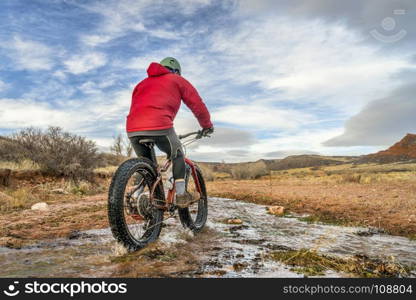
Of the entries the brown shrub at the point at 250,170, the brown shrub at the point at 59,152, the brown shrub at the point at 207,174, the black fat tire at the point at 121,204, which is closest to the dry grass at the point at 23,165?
the brown shrub at the point at 59,152

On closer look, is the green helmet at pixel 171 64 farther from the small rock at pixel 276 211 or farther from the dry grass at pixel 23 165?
the dry grass at pixel 23 165

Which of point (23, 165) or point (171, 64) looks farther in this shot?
point (23, 165)

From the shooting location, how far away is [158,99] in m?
4.59

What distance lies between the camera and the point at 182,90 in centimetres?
489

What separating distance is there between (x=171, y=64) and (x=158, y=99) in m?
0.86

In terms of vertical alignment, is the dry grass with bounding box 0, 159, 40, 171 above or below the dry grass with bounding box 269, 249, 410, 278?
above

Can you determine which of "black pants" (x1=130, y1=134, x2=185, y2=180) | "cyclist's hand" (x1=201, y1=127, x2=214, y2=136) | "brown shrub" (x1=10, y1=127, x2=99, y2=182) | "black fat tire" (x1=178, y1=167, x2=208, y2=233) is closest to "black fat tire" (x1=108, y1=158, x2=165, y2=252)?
"black pants" (x1=130, y1=134, x2=185, y2=180)

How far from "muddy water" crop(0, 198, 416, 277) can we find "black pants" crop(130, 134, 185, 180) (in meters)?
1.01

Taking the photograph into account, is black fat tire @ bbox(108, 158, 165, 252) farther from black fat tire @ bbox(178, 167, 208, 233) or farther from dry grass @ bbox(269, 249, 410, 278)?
dry grass @ bbox(269, 249, 410, 278)

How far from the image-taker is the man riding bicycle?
180 inches

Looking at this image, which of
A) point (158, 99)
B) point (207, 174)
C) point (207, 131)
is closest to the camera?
point (158, 99)

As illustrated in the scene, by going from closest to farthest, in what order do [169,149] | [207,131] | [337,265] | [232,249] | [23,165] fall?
[337,265], [232,249], [169,149], [207,131], [23,165]

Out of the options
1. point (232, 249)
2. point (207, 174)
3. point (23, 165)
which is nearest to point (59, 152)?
point (23, 165)

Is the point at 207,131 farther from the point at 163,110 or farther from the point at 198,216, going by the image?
the point at 198,216
